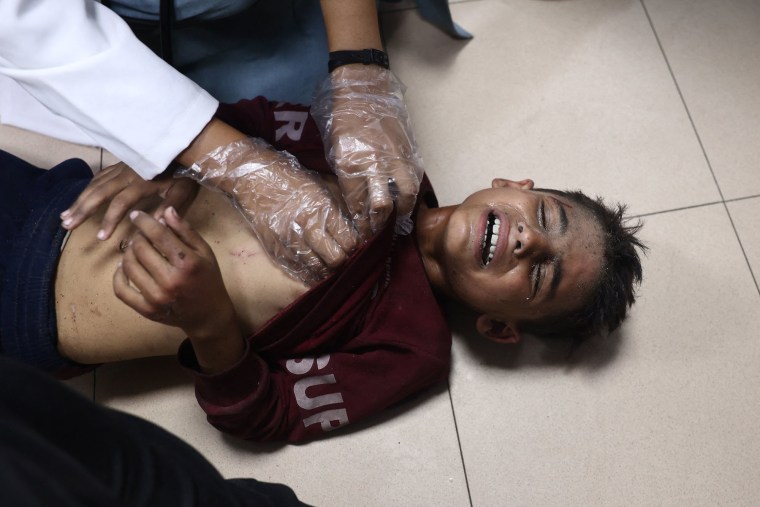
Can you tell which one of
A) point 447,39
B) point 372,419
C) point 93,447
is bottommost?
point 372,419

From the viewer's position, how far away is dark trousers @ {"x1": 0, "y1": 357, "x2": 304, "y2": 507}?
356mm

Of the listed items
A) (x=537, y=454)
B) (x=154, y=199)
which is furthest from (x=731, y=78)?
(x=154, y=199)

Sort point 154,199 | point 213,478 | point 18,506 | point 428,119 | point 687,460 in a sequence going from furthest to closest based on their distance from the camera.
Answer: point 428,119, point 687,460, point 154,199, point 213,478, point 18,506

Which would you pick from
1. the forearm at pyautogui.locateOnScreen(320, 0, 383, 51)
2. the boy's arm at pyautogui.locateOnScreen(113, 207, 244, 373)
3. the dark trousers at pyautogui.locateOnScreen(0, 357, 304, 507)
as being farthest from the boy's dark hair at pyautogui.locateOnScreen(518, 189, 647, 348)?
the dark trousers at pyautogui.locateOnScreen(0, 357, 304, 507)

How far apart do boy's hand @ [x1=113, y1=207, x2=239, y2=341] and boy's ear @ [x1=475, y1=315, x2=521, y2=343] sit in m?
0.47

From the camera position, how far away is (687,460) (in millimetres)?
1132

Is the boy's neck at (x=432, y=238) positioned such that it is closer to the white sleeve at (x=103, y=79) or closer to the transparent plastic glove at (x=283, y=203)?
the transparent plastic glove at (x=283, y=203)

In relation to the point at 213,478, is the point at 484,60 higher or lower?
lower

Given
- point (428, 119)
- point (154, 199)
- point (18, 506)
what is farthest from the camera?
point (428, 119)

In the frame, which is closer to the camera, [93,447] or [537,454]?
[93,447]

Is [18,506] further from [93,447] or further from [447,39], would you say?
[447,39]

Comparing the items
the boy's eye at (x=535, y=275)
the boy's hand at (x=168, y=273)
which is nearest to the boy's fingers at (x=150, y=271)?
the boy's hand at (x=168, y=273)

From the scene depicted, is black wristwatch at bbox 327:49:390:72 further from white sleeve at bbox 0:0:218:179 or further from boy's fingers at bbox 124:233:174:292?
boy's fingers at bbox 124:233:174:292

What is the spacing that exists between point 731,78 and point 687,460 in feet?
2.66
